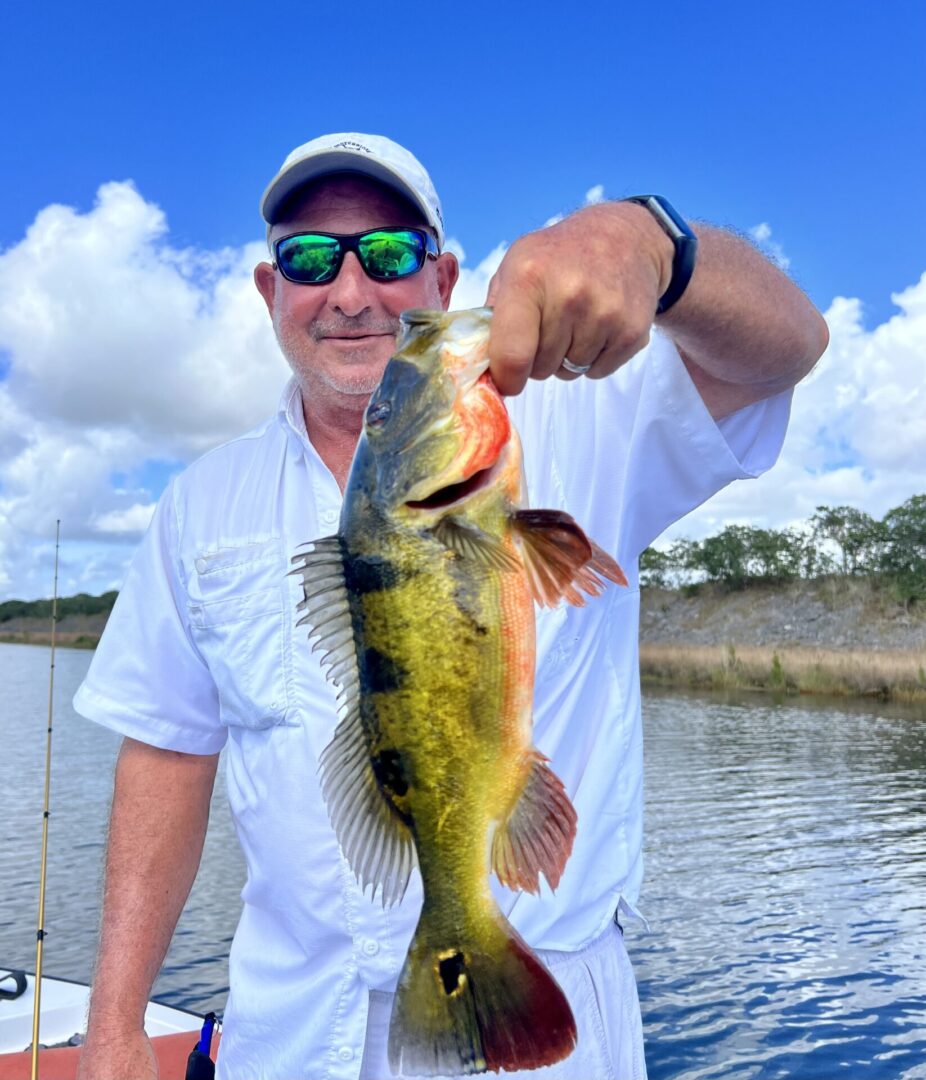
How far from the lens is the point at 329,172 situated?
10.1ft

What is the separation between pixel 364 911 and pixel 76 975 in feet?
35.7

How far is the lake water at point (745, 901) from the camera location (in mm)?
9547

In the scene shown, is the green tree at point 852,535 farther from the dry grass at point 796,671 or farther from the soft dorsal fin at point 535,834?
the soft dorsal fin at point 535,834

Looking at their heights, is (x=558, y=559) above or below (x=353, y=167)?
below

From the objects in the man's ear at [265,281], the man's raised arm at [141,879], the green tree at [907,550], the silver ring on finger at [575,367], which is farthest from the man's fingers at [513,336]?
the green tree at [907,550]

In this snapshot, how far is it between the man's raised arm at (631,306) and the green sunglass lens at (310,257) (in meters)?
1.23

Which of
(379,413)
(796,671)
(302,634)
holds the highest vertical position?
(379,413)

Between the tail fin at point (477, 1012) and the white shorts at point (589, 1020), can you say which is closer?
the tail fin at point (477, 1012)

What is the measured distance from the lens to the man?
243 centimetres

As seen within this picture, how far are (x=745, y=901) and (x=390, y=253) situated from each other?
12245mm

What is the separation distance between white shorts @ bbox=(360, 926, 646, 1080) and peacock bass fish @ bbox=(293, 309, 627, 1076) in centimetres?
92

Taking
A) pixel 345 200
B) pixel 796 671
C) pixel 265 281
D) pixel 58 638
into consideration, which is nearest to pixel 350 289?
pixel 345 200

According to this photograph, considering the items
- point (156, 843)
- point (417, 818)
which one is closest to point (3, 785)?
point (156, 843)

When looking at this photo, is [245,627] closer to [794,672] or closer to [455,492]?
[455,492]
